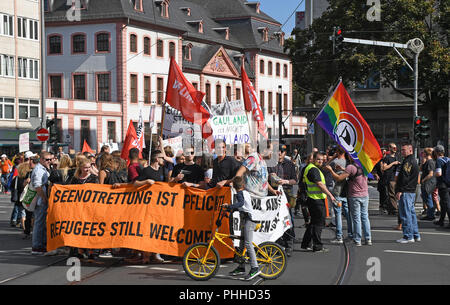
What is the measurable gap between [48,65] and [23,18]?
10.7m

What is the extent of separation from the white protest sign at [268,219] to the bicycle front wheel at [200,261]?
1.14 meters

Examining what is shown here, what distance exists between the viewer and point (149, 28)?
65.3 metres

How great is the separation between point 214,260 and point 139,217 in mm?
1832

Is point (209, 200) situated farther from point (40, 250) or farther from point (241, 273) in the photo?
point (40, 250)

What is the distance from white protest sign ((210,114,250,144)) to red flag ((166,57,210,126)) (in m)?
4.26

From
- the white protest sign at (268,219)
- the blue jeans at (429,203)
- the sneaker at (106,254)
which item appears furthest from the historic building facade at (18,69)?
the white protest sign at (268,219)

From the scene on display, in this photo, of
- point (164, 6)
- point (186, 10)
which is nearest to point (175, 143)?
point (164, 6)

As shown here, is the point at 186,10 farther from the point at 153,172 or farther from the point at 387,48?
the point at 153,172

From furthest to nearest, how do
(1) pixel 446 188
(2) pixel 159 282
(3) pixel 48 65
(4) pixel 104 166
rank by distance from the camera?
(3) pixel 48 65 < (1) pixel 446 188 < (4) pixel 104 166 < (2) pixel 159 282

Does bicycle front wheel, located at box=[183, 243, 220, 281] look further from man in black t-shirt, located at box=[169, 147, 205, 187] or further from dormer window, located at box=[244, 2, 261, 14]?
dormer window, located at box=[244, 2, 261, 14]

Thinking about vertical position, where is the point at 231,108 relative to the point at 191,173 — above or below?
above

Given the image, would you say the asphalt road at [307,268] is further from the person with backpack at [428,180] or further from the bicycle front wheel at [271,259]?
the person with backpack at [428,180]

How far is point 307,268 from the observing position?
10594 mm

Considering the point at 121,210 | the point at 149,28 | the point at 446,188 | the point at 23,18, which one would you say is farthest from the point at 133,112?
the point at 121,210
